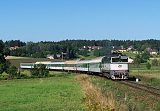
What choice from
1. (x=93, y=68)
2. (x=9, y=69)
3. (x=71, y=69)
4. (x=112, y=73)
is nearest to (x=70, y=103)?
(x=112, y=73)

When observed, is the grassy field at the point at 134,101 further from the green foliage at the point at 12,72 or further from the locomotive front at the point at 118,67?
the green foliage at the point at 12,72

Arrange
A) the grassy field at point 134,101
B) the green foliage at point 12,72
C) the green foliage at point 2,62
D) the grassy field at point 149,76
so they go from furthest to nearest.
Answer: the green foliage at point 2,62
the green foliage at point 12,72
the grassy field at point 149,76
the grassy field at point 134,101

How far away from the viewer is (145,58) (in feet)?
578

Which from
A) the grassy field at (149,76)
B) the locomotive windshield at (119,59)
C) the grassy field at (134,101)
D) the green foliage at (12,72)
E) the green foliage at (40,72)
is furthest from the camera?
the green foliage at (40,72)

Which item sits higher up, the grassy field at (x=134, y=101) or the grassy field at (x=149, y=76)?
the grassy field at (x=134, y=101)

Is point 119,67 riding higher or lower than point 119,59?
lower

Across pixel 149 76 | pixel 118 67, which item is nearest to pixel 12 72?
pixel 149 76

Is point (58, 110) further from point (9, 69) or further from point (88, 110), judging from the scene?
point (9, 69)

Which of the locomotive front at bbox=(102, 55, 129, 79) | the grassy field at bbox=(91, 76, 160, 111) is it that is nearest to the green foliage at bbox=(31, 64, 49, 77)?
the locomotive front at bbox=(102, 55, 129, 79)

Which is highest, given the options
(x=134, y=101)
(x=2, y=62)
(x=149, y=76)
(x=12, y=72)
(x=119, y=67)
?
(x=134, y=101)

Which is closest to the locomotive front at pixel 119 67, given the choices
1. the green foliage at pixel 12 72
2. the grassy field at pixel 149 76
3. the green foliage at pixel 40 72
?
the grassy field at pixel 149 76

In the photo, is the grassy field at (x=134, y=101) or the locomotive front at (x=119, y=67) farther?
the locomotive front at (x=119, y=67)

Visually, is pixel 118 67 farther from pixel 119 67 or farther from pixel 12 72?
pixel 12 72

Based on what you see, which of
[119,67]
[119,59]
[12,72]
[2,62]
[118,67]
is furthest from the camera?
[2,62]
